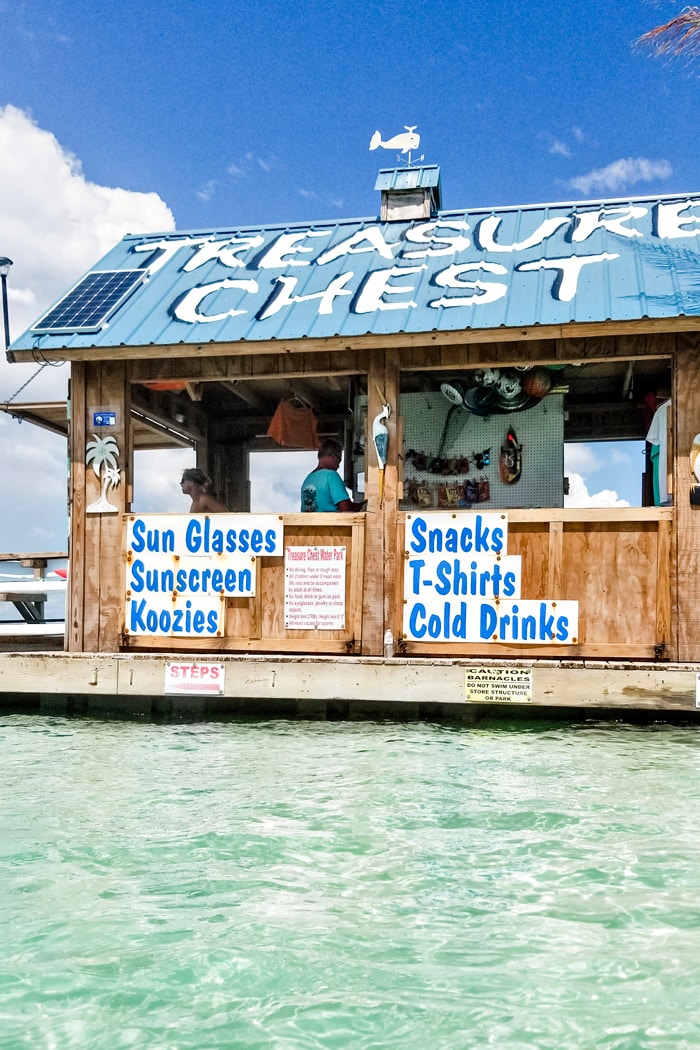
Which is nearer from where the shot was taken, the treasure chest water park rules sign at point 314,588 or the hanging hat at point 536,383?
the treasure chest water park rules sign at point 314,588

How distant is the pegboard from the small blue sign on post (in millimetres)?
3051

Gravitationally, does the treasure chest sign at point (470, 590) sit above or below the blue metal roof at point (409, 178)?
below

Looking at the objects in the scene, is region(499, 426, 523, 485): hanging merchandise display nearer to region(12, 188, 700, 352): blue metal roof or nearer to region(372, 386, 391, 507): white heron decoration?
region(12, 188, 700, 352): blue metal roof

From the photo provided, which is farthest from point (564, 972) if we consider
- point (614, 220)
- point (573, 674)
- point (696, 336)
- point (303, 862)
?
point (614, 220)

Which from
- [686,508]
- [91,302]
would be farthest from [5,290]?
[686,508]

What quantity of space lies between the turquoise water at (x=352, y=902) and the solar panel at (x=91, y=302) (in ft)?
13.4

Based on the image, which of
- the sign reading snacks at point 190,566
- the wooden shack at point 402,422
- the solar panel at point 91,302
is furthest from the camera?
the solar panel at point 91,302

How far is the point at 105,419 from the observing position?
8.78m

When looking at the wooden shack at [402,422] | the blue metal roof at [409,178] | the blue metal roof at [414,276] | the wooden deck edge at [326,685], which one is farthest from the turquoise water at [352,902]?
the blue metal roof at [409,178]

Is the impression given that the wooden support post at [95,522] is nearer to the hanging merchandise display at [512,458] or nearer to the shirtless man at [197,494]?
the shirtless man at [197,494]

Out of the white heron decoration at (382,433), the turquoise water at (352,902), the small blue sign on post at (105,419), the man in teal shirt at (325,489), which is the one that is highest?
the small blue sign on post at (105,419)

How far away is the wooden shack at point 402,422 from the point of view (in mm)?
7766

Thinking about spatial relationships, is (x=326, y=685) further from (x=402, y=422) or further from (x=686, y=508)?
(x=686, y=508)

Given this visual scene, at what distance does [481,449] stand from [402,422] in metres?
1.65
